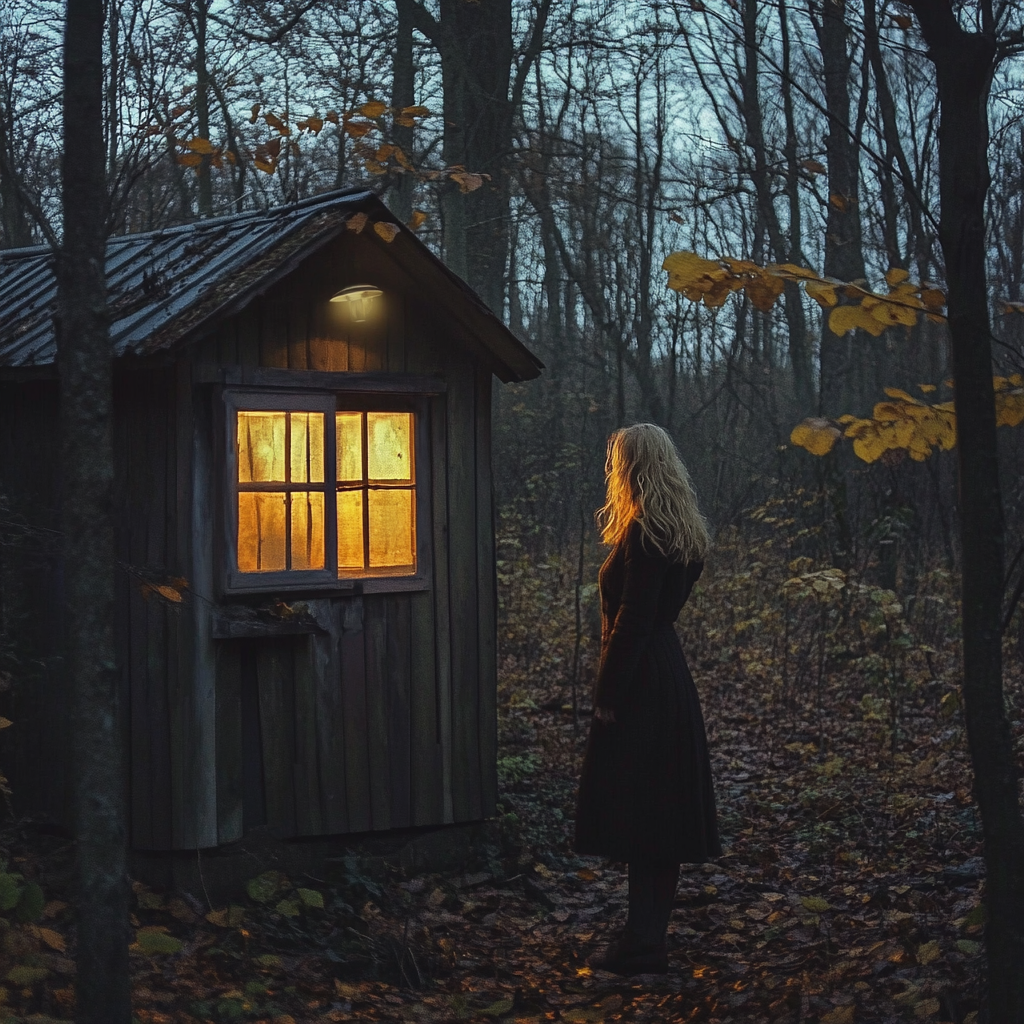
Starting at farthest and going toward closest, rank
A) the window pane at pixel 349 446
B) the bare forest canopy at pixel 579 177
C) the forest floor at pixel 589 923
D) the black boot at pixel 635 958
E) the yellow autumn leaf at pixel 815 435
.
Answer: the bare forest canopy at pixel 579 177, the window pane at pixel 349 446, the black boot at pixel 635 958, the forest floor at pixel 589 923, the yellow autumn leaf at pixel 815 435

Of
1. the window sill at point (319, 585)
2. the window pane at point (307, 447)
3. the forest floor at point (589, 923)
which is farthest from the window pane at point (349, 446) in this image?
the forest floor at point (589, 923)

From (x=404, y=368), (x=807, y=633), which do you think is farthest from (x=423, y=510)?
(x=807, y=633)

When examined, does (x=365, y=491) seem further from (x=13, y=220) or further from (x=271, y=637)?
(x=13, y=220)

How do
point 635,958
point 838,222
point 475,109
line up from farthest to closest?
point 838,222 → point 475,109 → point 635,958

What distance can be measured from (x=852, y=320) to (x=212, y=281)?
11.1 ft

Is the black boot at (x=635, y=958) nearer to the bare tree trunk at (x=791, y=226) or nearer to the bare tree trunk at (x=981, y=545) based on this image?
the bare tree trunk at (x=981, y=545)

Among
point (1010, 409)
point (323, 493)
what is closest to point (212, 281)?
point (323, 493)

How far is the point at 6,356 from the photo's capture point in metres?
6.21

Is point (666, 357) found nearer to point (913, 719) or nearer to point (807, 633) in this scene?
point (807, 633)

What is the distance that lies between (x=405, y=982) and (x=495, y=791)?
179 centimetres

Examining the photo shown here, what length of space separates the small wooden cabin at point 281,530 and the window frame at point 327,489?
0.01 m

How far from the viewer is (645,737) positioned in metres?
5.44

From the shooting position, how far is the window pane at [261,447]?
623cm

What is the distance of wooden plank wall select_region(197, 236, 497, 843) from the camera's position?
20.6ft
